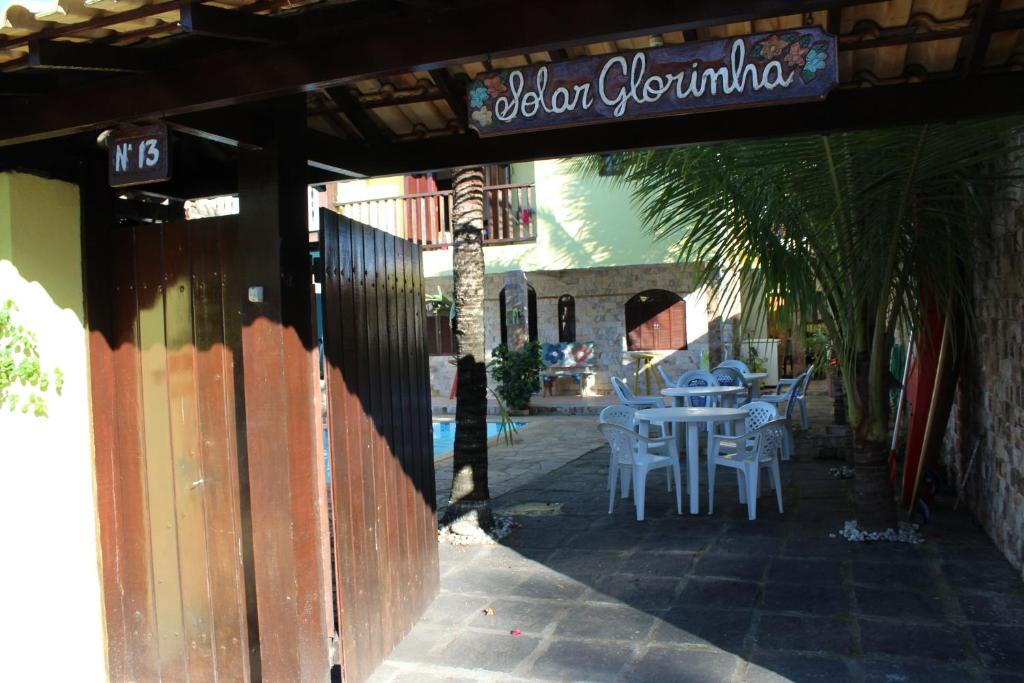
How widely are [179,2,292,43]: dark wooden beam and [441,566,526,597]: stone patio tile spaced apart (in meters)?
3.24

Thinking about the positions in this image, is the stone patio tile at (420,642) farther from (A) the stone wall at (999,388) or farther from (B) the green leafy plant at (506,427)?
(B) the green leafy plant at (506,427)

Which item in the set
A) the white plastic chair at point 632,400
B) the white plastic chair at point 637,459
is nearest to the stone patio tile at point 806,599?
the white plastic chair at point 637,459

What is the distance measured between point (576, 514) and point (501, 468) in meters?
2.66

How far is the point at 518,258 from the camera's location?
55.1ft

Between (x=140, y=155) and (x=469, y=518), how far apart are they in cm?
363

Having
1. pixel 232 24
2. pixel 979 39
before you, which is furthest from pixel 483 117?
pixel 979 39

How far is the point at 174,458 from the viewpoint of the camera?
3.69 m

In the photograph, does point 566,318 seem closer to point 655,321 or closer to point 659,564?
point 655,321

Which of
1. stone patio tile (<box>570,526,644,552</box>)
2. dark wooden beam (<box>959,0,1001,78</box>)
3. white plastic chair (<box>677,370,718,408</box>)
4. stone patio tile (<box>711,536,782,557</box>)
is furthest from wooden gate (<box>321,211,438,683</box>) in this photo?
white plastic chair (<box>677,370,718,408</box>)

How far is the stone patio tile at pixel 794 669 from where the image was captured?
11.6 ft

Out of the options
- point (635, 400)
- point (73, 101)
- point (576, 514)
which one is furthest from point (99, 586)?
point (635, 400)

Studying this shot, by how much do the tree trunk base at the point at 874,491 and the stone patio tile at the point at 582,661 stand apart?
2.51 metres

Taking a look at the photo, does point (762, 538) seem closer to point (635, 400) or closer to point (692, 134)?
point (692, 134)

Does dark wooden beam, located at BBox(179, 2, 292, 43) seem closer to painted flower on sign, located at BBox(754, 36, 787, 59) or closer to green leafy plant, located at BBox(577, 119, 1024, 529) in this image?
painted flower on sign, located at BBox(754, 36, 787, 59)
